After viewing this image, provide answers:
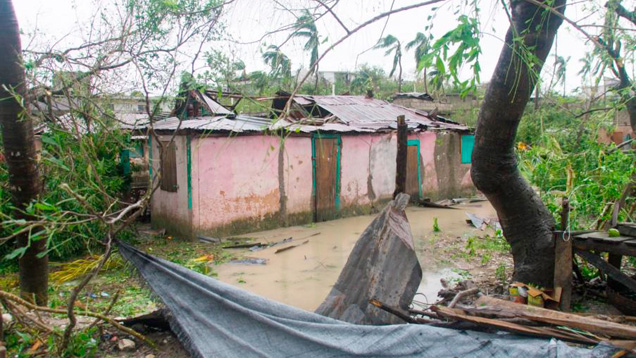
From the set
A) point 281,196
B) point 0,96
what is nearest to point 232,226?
point 281,196

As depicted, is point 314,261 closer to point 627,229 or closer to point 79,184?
point 79,184

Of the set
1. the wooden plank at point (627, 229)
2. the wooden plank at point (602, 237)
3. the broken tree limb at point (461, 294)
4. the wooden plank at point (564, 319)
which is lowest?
the broken tree limb at point (461, 294)

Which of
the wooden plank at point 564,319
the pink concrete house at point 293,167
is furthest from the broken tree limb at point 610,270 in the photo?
the pink concrete house at point 293,167

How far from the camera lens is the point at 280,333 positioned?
3367 millimetres

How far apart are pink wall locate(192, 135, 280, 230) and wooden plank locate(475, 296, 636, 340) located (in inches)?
234

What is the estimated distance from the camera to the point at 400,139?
28.9ft

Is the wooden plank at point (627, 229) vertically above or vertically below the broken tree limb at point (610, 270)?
above

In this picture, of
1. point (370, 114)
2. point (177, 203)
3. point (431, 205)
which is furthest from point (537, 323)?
point (370, 114)

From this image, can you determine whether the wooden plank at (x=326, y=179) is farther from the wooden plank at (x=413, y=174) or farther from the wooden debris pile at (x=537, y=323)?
the wooden debris pile at (x=537, y=323)

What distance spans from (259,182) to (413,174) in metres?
4.92

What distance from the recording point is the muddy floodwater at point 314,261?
→ 6223mm

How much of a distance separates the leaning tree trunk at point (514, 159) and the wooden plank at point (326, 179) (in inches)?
237

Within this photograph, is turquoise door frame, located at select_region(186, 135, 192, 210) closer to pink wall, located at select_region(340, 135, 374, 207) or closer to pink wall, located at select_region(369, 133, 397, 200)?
pink wall, located at select_region(340, 135, 374, 207)

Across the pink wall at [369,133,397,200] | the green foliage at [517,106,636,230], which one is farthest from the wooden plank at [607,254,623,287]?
the pink wall at [369,133,397,200]
